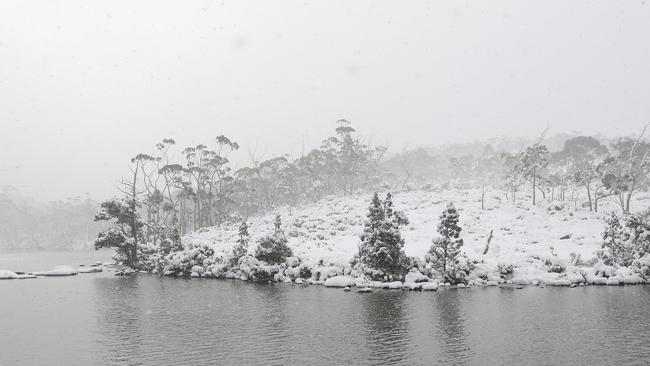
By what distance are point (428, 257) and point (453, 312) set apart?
12638mm

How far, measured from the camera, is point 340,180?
111 m

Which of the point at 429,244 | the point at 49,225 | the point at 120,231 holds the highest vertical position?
the point at 49,225

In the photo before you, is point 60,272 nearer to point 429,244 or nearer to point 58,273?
point 58,273

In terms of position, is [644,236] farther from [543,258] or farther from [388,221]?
[388,221]

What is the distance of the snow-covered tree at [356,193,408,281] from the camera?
131ft

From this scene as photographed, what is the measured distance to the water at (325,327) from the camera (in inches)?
808

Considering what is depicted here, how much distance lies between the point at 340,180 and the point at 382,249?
7162 centimetres

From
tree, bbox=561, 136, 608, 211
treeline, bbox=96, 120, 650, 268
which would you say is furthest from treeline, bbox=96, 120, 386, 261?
tree, bbox=561, 136, 608, 211

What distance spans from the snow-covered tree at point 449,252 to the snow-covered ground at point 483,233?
185 centimetres

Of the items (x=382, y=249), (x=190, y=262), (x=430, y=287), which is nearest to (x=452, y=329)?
(x=430, y=287)

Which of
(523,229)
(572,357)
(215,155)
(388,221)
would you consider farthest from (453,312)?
(215,155)

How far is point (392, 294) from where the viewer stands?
118 ft

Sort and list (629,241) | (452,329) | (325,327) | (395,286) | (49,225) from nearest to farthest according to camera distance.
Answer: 1. (452,329)
2. (325,327)
3. (395,286)
4. (629,241)
5. (49,225)

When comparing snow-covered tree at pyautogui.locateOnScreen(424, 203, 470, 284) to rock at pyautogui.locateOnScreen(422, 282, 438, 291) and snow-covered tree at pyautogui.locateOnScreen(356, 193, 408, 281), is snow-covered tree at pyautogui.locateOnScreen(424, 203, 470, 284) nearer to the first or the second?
rock at pyautogui.locateOnScreen(422, 282, 438, 291)
